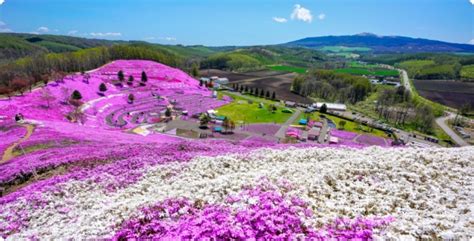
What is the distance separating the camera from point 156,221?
924 centimetres

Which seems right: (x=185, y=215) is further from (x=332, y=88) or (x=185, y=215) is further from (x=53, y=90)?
(x=332, y=88)

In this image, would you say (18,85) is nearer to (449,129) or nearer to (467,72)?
(449,129)

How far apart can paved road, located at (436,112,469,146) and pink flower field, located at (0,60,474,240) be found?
61869 mm

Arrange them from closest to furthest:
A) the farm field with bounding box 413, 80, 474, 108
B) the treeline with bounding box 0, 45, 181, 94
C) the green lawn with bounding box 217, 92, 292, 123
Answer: the green lawn with bounding box 217, 92, 292, 123, the treeline with bounding box 0, 45, 181, 94, the farm field with bounding box 413, 80, 474, 108

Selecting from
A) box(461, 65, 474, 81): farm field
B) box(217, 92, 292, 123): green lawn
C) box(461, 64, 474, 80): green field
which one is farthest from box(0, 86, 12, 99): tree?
box(461, 64, 474, 80): green field

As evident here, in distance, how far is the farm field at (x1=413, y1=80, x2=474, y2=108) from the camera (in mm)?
108675

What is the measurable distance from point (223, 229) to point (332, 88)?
354 ft

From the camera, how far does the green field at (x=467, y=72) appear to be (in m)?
171

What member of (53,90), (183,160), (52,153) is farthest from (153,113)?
(183,160)

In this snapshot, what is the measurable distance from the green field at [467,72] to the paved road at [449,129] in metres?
117

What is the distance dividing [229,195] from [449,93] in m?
159

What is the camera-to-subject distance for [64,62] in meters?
103

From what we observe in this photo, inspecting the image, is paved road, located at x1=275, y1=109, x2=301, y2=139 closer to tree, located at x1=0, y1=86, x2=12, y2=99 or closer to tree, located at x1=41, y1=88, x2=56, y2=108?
tree, located at x1=41, y1=88, x2=56, y2=108

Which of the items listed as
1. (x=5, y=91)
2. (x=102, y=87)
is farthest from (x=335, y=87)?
(x=5, y=91)
